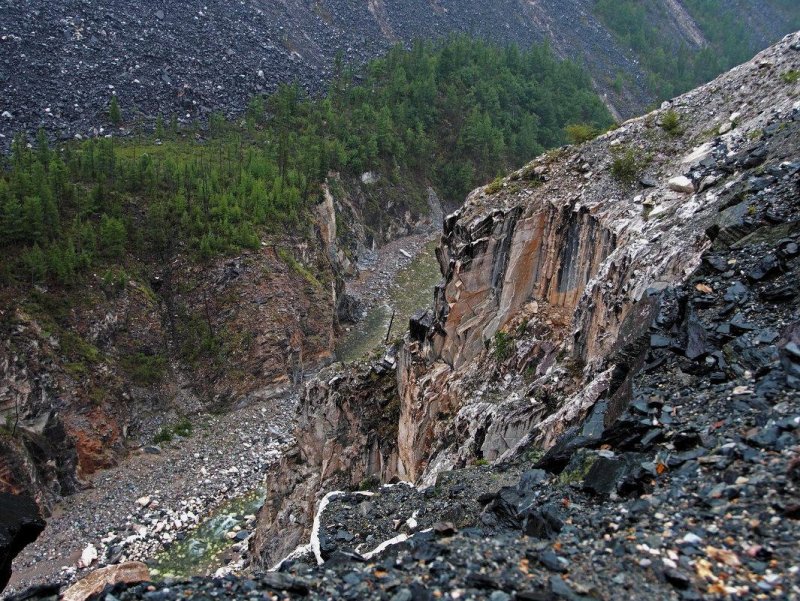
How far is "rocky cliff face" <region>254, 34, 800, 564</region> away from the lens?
20.5m

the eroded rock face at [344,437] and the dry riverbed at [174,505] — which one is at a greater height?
the eroded rock face at [344,437]

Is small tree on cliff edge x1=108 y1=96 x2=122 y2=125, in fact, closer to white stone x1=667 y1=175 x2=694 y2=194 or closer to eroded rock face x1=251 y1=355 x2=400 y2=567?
eroded rock face x1=251 y1=355 x2=400 y2=567

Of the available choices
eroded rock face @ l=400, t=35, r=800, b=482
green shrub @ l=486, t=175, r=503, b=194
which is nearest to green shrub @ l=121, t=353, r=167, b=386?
eroded rock face @ l=400, t=35, r=800, b=482

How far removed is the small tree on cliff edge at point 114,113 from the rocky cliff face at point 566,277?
5662 cm

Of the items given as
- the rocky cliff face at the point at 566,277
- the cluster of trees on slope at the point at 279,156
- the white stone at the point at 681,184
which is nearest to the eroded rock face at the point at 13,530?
the rocky cliff face at the point at 566,277

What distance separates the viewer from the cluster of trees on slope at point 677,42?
15288 centimetres

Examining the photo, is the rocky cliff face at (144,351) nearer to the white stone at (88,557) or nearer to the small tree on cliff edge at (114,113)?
the white stone at (88,557)

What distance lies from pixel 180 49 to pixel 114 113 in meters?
17.3

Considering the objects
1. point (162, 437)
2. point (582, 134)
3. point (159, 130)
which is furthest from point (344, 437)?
point (159, 130)

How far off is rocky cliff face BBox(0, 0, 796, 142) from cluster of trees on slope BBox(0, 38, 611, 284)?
397 centimetres

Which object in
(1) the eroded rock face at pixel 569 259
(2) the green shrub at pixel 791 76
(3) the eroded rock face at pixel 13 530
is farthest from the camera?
(2) the green shrub at pixel 791 76

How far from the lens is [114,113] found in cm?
7988

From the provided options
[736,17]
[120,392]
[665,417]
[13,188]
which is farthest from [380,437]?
[736,17]

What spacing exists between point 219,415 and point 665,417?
4723cm
